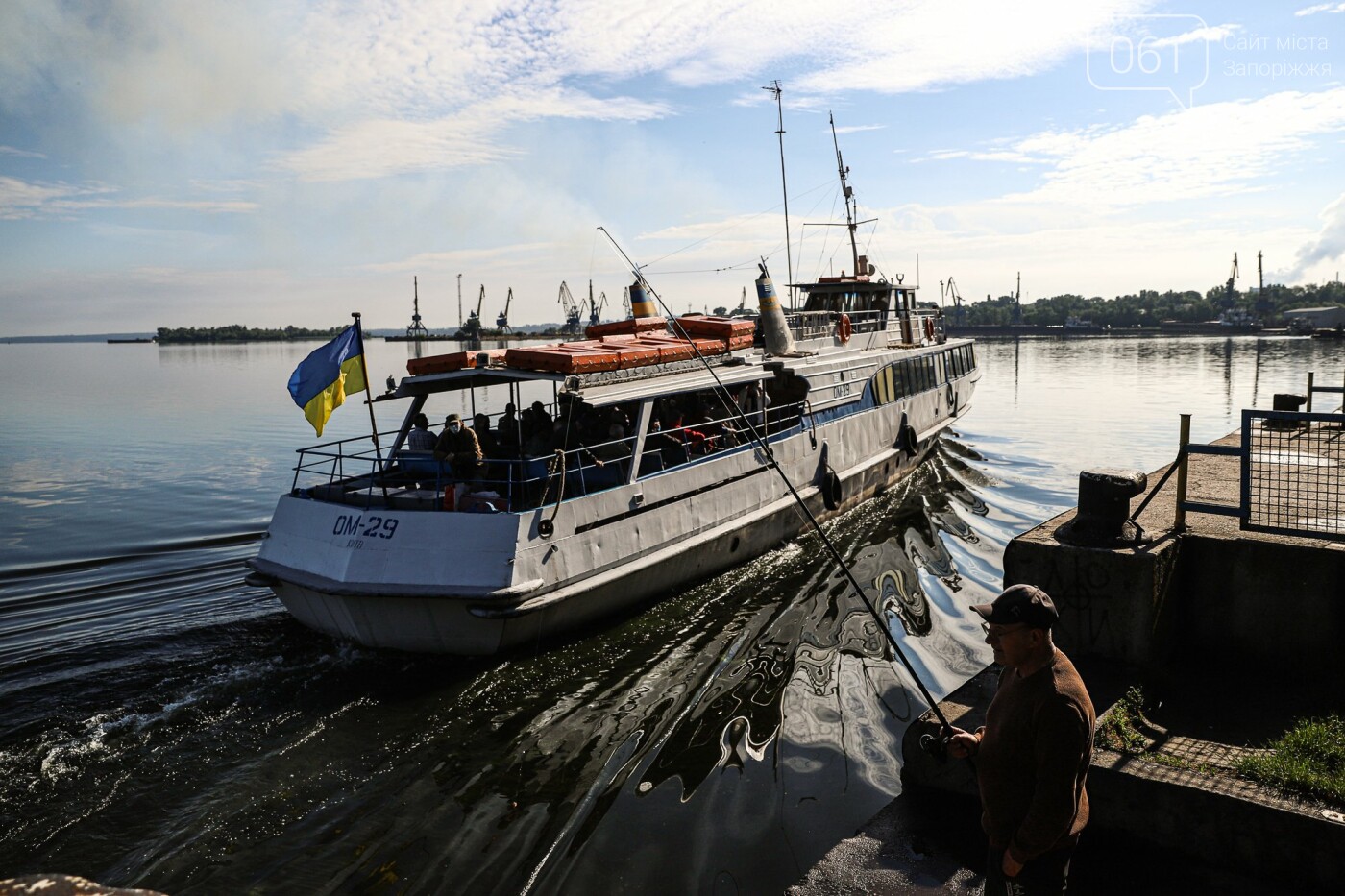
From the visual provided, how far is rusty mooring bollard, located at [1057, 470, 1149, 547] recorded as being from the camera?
7.78 metres

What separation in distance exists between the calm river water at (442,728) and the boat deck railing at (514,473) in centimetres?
191

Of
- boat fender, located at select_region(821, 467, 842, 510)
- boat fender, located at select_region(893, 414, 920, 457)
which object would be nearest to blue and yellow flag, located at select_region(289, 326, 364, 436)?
boat fender, located at select_region(821, 467, 842, 510)

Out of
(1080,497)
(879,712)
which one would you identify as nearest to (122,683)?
(879,712)

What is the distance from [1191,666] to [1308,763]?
2.56m

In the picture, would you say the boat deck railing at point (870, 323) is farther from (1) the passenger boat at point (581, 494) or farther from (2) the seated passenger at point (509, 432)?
(2) the seated passenger at point (509, 432)

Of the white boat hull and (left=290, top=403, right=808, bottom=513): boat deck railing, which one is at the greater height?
(left=290, top=403, right=808, bottom=513): boat deck railing

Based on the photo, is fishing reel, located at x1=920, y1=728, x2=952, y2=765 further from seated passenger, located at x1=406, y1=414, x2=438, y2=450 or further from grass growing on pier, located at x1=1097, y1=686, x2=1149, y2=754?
seated passenger, located at x1=406, y1=414, x2=438, y2=450

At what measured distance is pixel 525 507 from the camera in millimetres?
10938

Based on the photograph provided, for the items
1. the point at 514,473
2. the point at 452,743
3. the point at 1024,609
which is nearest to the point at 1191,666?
the point at 1024,609

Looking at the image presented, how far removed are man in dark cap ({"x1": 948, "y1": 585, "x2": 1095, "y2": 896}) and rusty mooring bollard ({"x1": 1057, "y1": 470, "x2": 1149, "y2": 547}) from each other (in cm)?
460

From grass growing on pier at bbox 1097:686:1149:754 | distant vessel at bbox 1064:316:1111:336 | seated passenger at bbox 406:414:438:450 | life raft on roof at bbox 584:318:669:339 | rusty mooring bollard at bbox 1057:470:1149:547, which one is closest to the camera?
grass growing on pier at bbox 1097:686:1149:754

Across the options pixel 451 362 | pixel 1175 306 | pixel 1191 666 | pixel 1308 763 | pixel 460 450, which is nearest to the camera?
pixel 1308 763

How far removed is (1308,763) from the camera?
18.3 ft

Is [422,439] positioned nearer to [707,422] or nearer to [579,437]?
[579,437]
